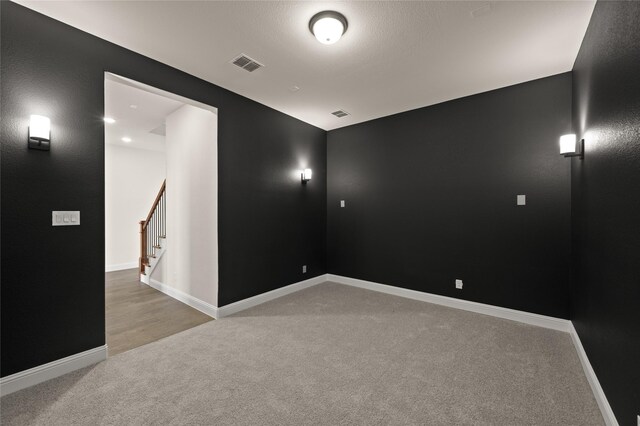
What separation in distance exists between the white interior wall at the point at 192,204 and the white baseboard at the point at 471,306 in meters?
2.52

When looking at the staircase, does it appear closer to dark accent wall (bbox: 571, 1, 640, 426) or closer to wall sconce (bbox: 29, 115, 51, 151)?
wall sconce (bbox: 29, 115, 51, 151)

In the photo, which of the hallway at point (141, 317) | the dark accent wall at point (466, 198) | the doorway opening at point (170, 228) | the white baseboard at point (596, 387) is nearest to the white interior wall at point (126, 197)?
the doorway opening at point (170, 228)

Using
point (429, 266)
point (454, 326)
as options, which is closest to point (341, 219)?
point (429, 266)

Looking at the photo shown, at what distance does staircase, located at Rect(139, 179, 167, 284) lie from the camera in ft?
15.6

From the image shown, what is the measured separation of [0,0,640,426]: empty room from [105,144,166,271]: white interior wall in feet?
6.69

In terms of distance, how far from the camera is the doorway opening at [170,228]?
3.29m

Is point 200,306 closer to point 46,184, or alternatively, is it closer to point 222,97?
point 46,184

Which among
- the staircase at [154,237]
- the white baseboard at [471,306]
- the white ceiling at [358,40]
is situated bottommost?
the white baseboard at [471,306]

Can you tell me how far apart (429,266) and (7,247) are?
451 cm

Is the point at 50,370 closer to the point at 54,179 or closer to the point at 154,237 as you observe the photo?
the point at 54,179

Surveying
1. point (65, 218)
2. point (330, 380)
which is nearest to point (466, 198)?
point (330, 380)

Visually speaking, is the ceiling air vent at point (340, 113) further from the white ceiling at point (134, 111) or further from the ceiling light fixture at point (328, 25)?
the white ceiling at point (134, 111)

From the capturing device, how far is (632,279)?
4.73 ft

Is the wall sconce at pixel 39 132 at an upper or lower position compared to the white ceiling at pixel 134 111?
lower
